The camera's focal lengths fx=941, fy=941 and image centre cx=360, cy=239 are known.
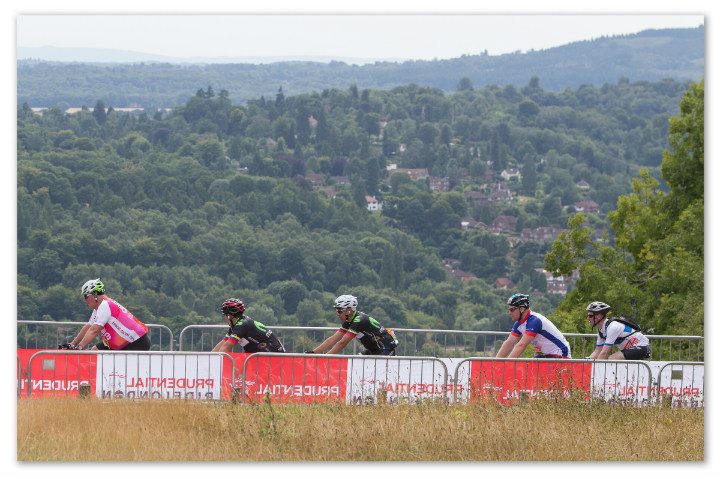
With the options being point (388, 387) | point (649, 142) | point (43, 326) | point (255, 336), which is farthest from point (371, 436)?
point (649, 142)

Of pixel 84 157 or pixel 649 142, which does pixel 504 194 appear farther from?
pixel 84 157

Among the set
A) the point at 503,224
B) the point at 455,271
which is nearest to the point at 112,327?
the point at 455,271

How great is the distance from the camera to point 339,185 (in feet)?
567

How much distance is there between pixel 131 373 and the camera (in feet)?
30.5

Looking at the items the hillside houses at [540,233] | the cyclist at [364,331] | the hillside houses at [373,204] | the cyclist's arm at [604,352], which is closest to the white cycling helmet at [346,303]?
the cyclist at [364,331]

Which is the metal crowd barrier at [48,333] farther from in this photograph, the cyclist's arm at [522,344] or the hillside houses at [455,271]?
the hillside houses at [455,271]

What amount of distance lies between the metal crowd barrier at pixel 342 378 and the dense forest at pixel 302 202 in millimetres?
74906

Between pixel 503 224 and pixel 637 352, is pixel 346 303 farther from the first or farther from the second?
pixel 503 224

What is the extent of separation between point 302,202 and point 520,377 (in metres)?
141

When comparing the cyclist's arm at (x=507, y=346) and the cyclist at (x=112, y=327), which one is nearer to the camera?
the cyclist's arm at (x=507, y=346)

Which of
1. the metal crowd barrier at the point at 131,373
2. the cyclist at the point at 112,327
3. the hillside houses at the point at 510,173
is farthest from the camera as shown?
the hillside houses at the point at 510,173

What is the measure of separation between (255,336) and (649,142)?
535ft

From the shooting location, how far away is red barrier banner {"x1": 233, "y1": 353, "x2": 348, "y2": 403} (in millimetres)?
9094

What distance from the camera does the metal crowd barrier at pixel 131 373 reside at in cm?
914
